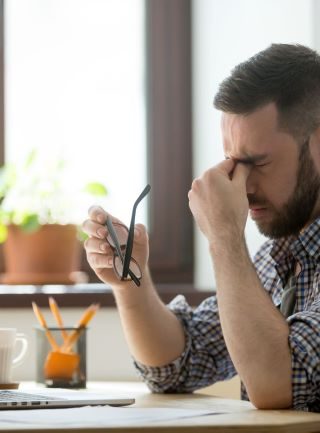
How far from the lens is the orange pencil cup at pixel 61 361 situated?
1.99 m

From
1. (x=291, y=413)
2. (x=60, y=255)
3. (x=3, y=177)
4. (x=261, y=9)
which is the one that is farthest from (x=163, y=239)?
(x=291, y=413)

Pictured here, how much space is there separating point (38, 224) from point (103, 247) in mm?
1011

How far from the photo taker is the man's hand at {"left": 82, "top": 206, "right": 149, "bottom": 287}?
5.93ft

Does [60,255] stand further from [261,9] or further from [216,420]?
[216,420]

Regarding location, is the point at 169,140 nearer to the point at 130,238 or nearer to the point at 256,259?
the point at 256,259

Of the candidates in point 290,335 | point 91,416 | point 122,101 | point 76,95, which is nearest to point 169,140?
point 122,101

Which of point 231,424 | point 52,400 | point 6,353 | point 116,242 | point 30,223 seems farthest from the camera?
point 30,223

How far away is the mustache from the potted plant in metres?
1.04

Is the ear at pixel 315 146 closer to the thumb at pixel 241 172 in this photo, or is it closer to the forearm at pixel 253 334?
the thumb at pixel 241 172

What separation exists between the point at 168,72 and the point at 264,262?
1.13m

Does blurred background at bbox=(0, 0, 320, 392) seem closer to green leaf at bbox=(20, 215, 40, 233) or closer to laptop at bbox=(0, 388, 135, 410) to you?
green leaf at bbox=(20, 215, 40, 233)

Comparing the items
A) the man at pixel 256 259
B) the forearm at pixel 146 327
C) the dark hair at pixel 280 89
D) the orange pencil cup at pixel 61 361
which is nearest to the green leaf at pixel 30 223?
the orange pencil cup at pixel 61 361

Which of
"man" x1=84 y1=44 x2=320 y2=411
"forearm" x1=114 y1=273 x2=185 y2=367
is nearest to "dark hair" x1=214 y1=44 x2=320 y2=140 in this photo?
"man" x1=84 y1=44 x2=320 y2=411

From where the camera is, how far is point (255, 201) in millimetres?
1804
